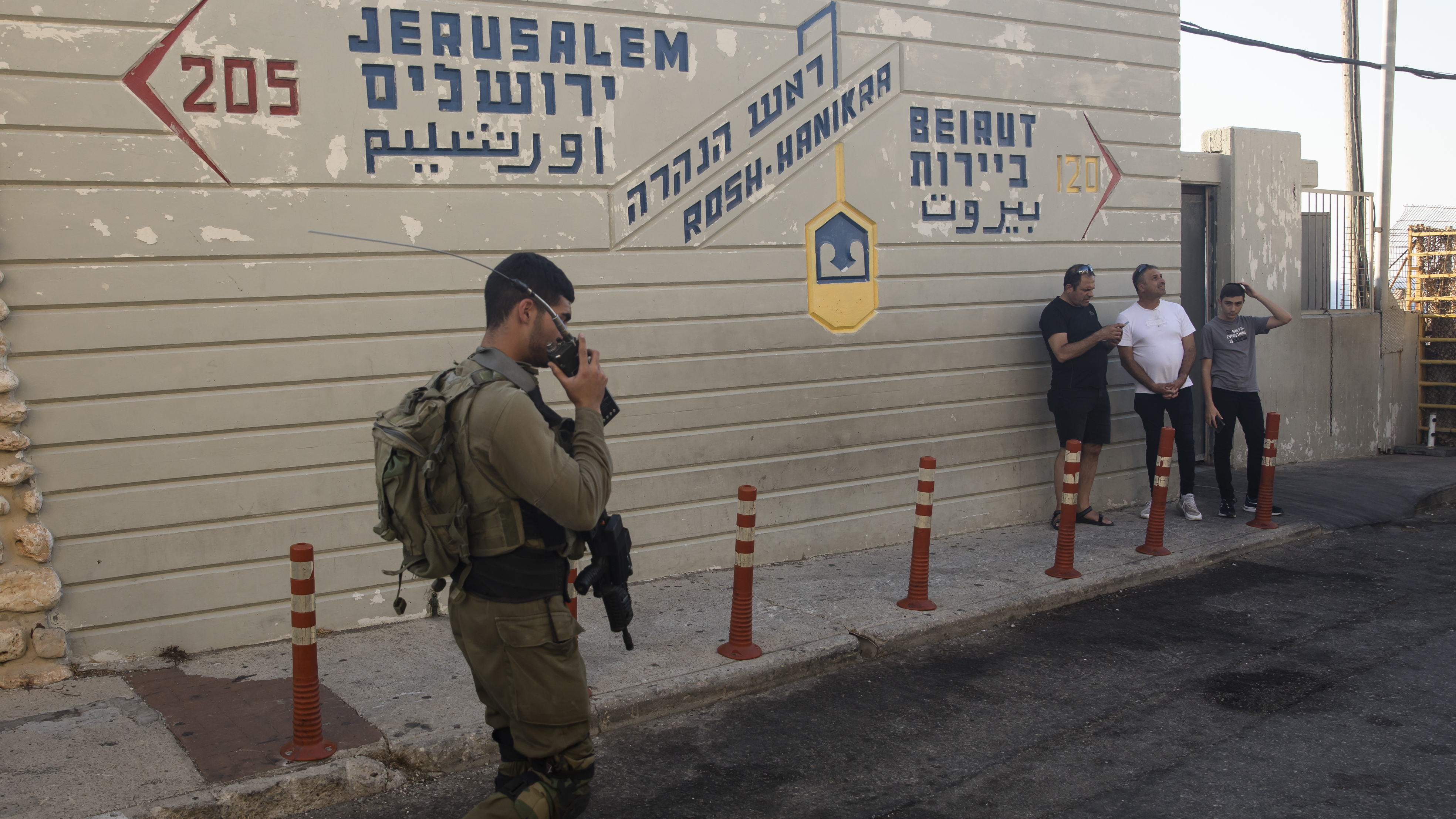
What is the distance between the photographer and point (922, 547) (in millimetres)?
6180

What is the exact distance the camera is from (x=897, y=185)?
803 centimetres

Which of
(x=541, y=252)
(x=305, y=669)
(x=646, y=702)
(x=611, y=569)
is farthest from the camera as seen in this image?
(x=541, y=252)

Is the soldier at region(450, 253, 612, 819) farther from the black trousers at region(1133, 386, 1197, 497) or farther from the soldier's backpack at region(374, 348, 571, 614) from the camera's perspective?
the black trousers at region(1133, 386, 1197, 497)

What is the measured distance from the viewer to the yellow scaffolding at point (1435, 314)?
13.6 meters

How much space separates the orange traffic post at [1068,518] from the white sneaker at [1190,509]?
2.23 meters

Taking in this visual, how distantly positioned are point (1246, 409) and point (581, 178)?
20.0ft

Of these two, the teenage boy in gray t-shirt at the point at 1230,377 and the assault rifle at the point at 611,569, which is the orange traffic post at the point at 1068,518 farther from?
the assault rifle at the point at 611,569

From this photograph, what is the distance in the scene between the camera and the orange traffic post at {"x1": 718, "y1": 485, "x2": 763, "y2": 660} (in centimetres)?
534

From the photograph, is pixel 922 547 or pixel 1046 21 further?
pixel 1046 21

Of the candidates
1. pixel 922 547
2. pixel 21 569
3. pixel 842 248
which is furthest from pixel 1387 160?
pixel 21 569

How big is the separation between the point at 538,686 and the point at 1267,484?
753 cm

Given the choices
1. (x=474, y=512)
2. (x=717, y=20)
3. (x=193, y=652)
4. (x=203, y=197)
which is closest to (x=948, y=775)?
(x=474, y=512)

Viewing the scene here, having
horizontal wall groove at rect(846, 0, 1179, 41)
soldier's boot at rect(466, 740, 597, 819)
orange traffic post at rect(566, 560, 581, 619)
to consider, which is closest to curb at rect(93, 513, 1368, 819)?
orange traffic post at rect(566, 560, 581, 619)

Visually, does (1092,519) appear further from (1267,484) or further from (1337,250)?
(1337,250)
